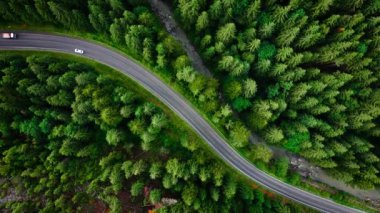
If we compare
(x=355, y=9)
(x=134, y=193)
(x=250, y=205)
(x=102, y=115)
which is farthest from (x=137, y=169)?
(x=355, y=9)

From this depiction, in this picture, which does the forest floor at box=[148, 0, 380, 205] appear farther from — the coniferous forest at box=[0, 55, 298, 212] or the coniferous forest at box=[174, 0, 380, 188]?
the coniferous forest at box=[0, 55, 298, 212]

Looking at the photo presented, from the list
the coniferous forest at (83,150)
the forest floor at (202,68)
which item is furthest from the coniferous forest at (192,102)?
the forest floor at (202,68)

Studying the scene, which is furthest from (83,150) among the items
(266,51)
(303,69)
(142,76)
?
(303,69)

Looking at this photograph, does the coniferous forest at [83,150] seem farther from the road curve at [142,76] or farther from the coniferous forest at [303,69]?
the coniferous forest at [303,69]

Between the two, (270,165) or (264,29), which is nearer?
(264,29)

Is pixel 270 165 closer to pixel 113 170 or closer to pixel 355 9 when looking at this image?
pixel 113 170

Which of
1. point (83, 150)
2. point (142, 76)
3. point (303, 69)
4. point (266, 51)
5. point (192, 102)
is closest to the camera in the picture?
point (83, 150)

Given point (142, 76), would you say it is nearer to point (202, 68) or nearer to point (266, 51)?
point (202, 68)

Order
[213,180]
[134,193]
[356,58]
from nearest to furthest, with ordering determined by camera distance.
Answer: [134,193]
[213,180]
[356,58]
